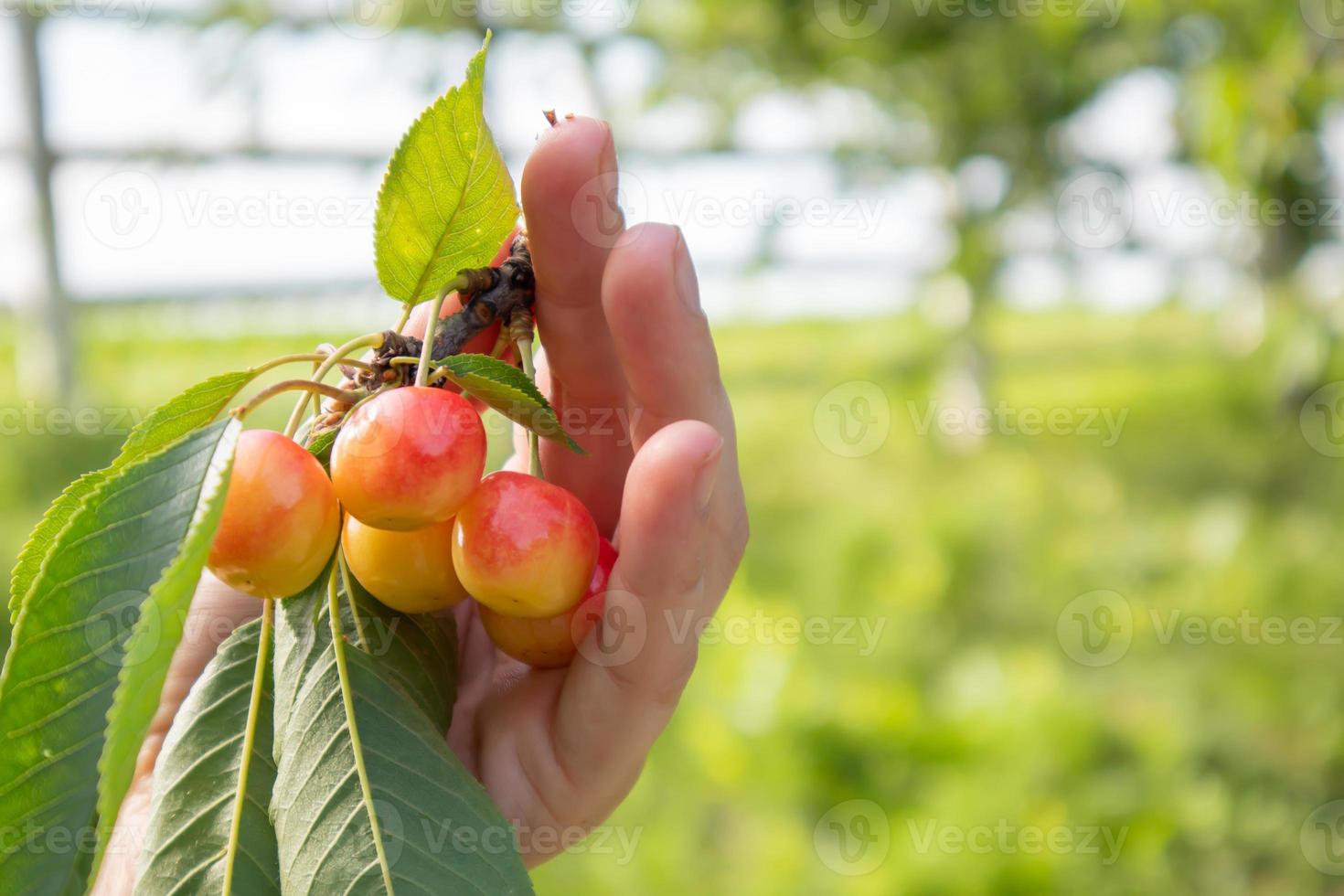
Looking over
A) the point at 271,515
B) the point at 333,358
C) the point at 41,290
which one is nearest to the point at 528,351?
the point at 333,358

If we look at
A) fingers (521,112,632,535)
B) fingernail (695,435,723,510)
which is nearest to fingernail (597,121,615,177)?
fingers (521,112,632,535)

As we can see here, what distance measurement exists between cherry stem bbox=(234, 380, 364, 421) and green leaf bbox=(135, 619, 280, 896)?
21 centimetres

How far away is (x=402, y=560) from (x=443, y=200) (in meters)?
0.28

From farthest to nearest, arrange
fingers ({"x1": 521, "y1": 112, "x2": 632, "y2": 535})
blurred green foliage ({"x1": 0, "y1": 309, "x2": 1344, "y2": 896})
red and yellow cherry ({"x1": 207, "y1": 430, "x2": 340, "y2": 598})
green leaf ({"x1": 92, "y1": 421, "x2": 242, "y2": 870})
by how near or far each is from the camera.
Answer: blurred green foliage ({"x1": 0, "y1": 309, "x2": 1344, "y2": 896}) → fingers ({"x1": 521, "y1": 112, "x2": 632, "y2": 535}) → red and yellow cherry ({"x1": 207, "y1": 430, "x2": 340, "y2": 598}) → green leaf ({"x1": 92, "y1": 421, "x2": 242, "y2": 870})

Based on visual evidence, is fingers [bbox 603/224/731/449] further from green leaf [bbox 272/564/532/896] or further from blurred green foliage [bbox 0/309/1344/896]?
blurred green foliage [bbox 0/309/1344/896]

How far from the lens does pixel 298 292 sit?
4.63 m

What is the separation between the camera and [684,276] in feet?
3.01

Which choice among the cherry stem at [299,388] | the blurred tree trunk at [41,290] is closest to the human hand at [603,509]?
the cherry stem at [299,388]

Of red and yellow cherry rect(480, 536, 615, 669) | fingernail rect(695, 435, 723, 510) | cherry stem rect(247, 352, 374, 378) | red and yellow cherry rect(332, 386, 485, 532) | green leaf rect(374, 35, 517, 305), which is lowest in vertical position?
red and yellow cherry rect(480, 536, 615, 669)

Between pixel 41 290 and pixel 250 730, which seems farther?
pixel 41 290

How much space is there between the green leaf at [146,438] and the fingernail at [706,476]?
1.13 ft

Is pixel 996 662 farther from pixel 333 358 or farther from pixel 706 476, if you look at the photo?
pixel 333 358

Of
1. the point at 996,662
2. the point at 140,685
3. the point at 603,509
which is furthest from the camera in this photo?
the point at 996,662

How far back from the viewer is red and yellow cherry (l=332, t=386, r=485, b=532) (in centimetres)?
68
